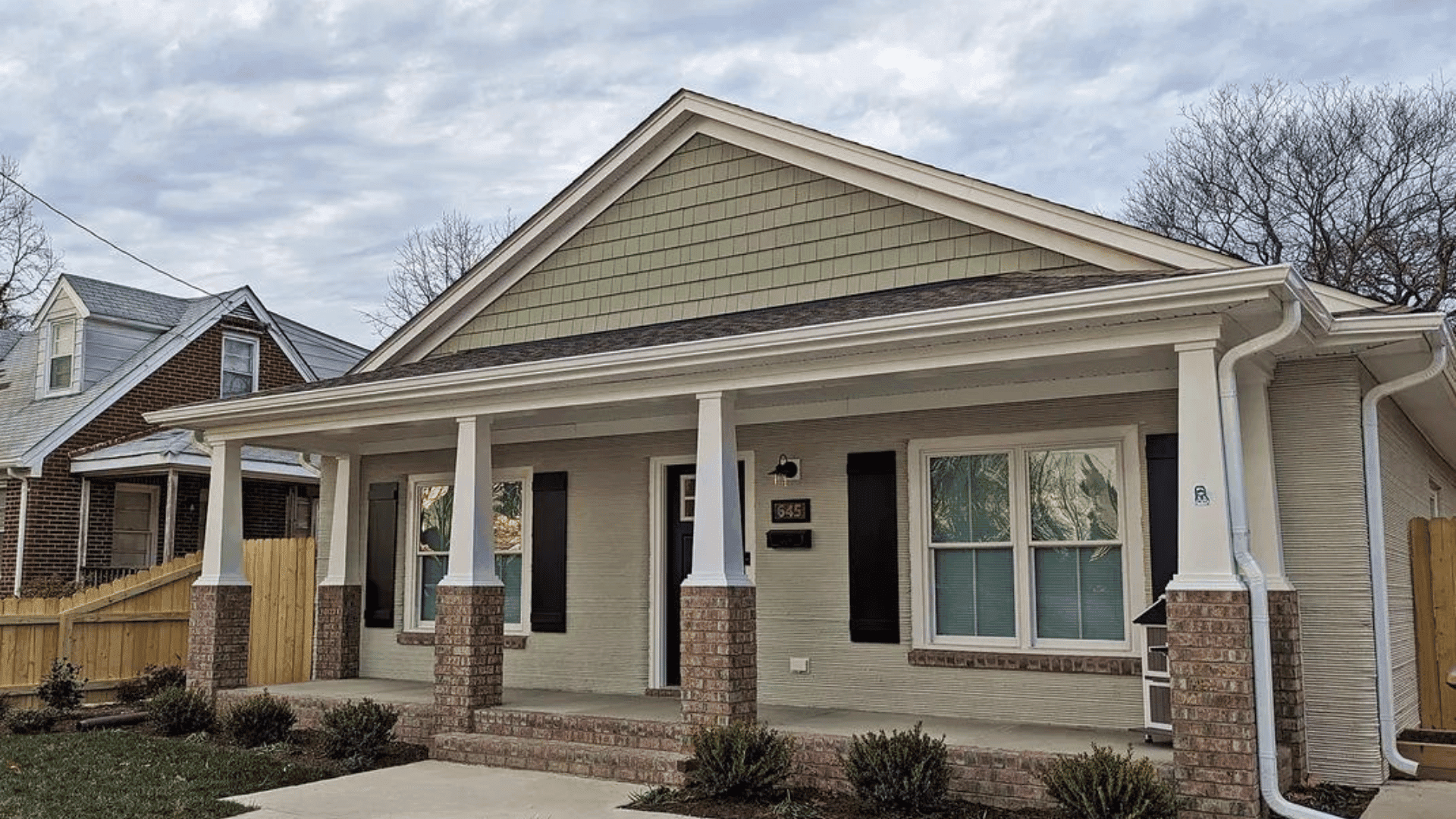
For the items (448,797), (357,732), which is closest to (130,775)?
(357,732)

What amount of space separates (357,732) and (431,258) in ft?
87.3

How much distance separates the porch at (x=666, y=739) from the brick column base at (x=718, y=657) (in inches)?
9.1

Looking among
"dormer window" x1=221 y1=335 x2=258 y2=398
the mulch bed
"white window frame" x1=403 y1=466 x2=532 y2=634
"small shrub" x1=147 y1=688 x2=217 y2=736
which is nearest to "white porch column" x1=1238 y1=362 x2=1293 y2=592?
the mulch bed

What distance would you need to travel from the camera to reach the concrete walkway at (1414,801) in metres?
6.48

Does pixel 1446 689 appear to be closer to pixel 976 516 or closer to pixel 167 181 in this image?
pixel 976 516

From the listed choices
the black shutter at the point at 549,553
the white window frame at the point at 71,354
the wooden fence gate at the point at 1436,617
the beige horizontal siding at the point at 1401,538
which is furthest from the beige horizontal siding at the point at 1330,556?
the white window frame at the point at 71,354

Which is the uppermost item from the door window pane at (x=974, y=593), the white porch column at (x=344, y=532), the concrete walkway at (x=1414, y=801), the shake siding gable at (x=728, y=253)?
the shake siding gable at (x=728, y=253)

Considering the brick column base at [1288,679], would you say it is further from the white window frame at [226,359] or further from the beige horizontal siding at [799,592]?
the white window frame at [226,359]

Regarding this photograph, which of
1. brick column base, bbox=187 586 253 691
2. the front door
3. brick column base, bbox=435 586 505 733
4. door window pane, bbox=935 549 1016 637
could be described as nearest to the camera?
door window pane, bbox=935 549 1016 637

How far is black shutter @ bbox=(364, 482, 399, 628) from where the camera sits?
12109 mm

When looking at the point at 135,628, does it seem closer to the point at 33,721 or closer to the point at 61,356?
the point at 33,721

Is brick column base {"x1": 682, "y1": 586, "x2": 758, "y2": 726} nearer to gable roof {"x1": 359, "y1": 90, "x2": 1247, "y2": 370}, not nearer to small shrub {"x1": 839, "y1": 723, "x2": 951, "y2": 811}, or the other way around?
small shrub {"x1": 839, "y1": 723, "x2": 951, "y2": 811}

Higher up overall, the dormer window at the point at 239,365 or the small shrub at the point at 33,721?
the dormer window at the point at 239,365

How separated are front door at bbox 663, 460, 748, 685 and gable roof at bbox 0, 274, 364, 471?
1117 cm
